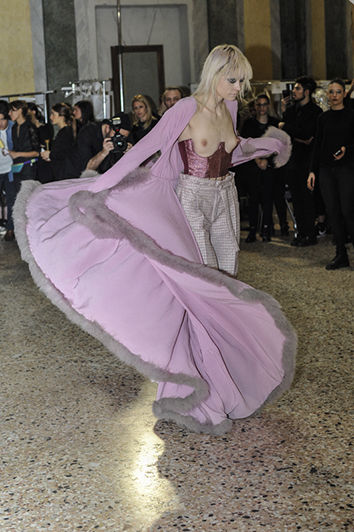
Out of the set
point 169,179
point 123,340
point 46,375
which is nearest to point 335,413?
point 123,340

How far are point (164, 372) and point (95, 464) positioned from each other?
1.56ft

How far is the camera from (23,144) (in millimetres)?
8797

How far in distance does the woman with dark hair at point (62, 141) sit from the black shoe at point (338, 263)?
8.87 ft

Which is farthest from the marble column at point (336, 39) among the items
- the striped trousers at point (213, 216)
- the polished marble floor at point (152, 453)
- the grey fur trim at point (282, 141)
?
the striped trousers at point (213, 216)

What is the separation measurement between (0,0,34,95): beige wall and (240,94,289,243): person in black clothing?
5537 millimetres

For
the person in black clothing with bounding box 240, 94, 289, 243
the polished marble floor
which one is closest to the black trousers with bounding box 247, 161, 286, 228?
the person in black clothing with bounding box 240, 94, 289, 243

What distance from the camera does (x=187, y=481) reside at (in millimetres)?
2555

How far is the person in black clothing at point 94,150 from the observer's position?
5.59 metres

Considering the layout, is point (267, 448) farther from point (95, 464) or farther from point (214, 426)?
point (95, 464)

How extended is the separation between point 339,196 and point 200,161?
3.45 metres

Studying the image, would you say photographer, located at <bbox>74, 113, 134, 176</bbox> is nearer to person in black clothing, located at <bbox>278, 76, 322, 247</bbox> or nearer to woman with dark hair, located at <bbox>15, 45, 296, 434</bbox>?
woman with dark hair, located at <bbox>15, 45, 296, 434</bbox>

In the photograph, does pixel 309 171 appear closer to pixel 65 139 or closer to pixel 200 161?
pixel 65 139

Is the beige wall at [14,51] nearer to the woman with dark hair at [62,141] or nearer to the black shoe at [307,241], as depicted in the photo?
the woman with dark hair at [62,141]

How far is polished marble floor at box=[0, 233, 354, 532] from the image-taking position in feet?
7.61
